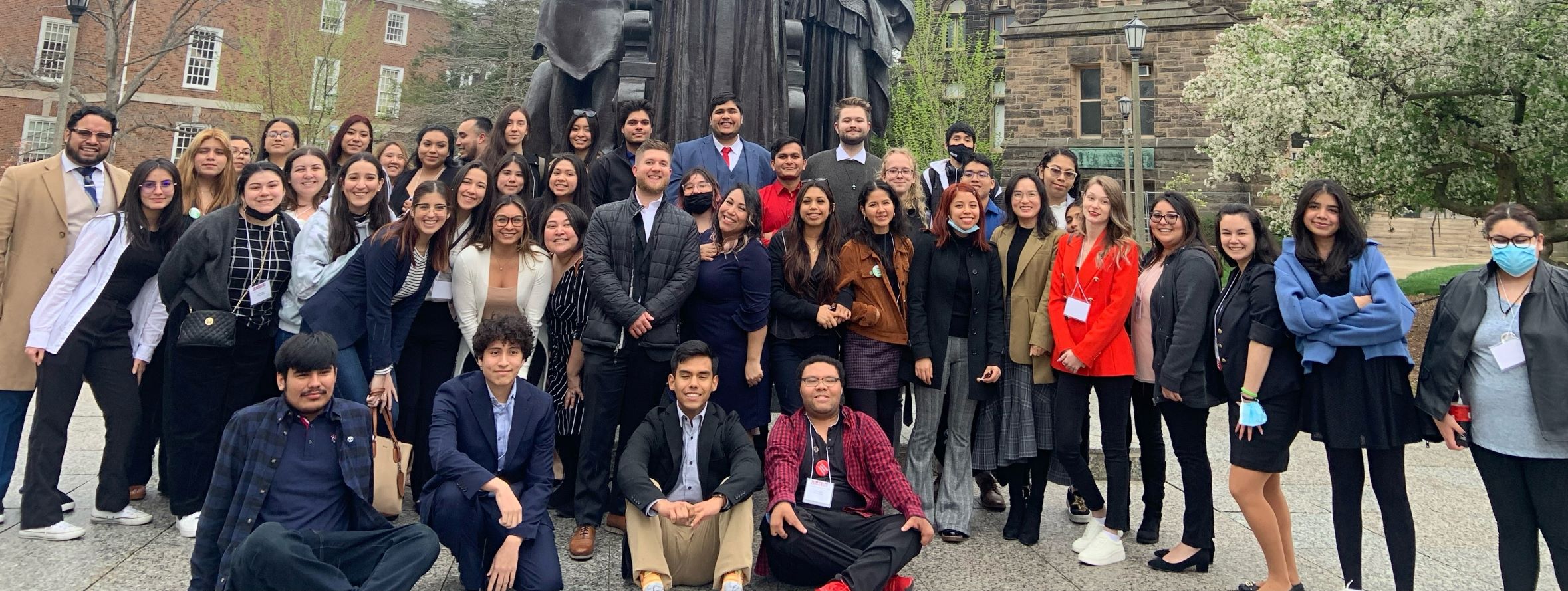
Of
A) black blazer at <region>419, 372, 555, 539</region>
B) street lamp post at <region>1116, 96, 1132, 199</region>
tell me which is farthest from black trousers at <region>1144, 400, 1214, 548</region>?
street lamp post at <region>1116, 96, 1132, 199</region>

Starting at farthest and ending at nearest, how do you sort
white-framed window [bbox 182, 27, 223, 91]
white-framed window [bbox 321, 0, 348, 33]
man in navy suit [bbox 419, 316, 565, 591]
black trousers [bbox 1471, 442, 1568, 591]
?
white-framed window [bbox 182, 27, 223, 91] → white-framed window [bbox 321, 0, 348, 33] → man in navy suit [bbox 419, 316, 565, 591] → black trousers [bbox 1471, 442, 1568, 591]

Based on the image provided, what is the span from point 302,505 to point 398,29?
3603 cm

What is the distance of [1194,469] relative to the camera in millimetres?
4109

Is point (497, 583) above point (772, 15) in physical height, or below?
below

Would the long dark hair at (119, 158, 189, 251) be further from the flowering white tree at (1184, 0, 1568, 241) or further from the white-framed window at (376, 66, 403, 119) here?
the white-framed window at (376, 66, 403, 119)

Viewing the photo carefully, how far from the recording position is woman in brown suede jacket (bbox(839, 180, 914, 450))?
4.41 metres

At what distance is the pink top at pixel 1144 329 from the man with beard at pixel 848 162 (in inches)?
62.7

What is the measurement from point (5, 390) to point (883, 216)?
4.01m

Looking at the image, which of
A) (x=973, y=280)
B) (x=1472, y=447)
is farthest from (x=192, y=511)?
(x=1472, y=447)

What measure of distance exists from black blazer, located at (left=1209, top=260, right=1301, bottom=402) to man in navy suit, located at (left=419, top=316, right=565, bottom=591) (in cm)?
285

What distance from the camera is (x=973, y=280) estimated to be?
442 centimetres

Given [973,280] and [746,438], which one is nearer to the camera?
[746,438]

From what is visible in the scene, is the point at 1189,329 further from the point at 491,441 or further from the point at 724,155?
the point at 491,441

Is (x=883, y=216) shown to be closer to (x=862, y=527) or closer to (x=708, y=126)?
(x=862, y=527)
